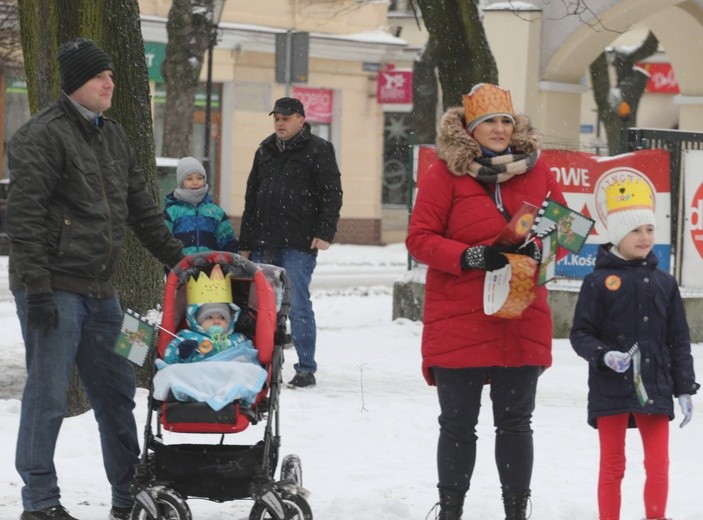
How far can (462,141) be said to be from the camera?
240 inches

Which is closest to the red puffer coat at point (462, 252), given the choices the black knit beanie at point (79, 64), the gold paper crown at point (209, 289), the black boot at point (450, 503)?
the black boot at point (450, 503)

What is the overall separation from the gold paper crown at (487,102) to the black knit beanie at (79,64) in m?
1.50

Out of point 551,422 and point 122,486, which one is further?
point 551,422

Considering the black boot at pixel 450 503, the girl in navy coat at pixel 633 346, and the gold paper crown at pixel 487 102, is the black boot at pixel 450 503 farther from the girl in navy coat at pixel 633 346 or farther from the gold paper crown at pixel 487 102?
the gold paper crown at pixel 487 102

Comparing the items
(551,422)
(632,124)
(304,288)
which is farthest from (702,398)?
(632,124)

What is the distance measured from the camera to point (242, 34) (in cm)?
3081

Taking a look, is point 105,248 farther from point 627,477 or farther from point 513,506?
point 627,477

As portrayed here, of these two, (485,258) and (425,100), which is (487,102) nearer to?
(485,258)

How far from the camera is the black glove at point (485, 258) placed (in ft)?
19.3

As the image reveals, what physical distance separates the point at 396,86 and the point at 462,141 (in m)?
26.0

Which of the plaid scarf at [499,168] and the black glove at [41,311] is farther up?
the plaid scarf at [499,168]

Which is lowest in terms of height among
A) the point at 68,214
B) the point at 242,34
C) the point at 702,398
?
the point at 702,398

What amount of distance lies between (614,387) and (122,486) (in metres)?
2.10

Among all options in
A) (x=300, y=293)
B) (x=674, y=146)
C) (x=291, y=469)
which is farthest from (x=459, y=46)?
(x=291, y=469)
